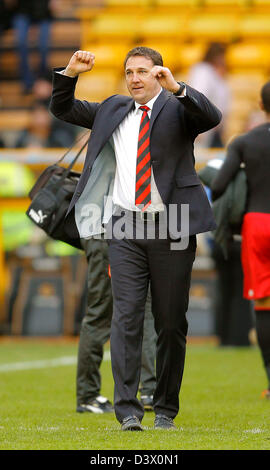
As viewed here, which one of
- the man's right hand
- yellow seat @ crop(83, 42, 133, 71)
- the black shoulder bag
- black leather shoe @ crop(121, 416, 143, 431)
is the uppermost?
yellow seat @ crop(83, 42, 133, 71)

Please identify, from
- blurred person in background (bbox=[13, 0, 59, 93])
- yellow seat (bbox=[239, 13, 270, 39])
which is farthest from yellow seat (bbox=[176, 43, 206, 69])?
blurred person in background (bbox=[13, 0, 59, 93])

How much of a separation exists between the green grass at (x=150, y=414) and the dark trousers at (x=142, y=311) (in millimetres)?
208

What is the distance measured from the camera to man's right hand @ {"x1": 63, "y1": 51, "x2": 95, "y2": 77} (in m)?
5.56

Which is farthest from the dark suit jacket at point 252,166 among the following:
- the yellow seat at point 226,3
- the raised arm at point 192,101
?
the yellow seat at point 226,3

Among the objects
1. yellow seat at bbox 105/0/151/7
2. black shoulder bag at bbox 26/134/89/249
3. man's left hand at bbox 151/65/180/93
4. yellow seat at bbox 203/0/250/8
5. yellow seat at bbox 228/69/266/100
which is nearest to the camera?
man's left hand at bbox 151/65/180/93

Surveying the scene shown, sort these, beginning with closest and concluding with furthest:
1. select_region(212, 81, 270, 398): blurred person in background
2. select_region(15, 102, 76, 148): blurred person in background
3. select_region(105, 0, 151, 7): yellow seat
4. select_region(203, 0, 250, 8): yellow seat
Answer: select_region(212, 81, 270, 398): blurred person in background
select_region(15, 102, 76, 148): blurred person in background
select_region(203, 0, 250, 8): yellow seat
select_region(105, 0, 151, 7): yellow seat

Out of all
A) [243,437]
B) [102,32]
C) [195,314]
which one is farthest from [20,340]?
[102,32]

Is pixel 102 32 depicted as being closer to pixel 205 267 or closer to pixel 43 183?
pixel 205 267

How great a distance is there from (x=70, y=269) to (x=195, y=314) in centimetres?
144

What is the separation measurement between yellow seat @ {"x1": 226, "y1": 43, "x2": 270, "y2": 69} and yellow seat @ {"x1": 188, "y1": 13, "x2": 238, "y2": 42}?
19.0 inches

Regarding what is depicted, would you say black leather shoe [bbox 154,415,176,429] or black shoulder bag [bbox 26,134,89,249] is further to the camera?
black shoulder bag [bbox 26,134,89,249]

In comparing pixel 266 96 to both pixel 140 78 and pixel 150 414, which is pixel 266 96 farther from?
pixel 150 414

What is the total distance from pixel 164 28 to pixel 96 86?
169cm

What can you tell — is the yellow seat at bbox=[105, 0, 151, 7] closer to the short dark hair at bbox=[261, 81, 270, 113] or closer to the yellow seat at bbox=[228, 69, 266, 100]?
the yellow seat at bbox=[228, 69, 266, 100]
